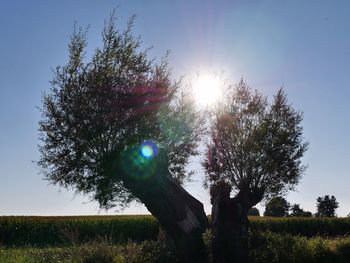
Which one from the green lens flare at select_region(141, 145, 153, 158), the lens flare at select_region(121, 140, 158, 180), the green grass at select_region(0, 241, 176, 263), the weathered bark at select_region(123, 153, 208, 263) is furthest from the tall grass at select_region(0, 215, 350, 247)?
the green lens flare at select_region(141, 145, 153, 158)

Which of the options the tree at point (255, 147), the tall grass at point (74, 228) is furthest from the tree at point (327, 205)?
the tree at point (255, 147)

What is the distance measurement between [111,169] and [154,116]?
2.40 meters

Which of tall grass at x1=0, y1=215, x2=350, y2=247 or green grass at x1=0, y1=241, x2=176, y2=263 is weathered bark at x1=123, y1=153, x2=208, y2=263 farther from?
tall grass at x1=0, y1=215, x2=350, y2=247

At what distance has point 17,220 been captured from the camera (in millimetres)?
36938

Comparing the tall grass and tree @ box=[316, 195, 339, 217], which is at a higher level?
tree @ box=[316, 195, 339, 217]

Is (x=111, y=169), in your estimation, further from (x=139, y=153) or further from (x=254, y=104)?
(x=254, y=104)

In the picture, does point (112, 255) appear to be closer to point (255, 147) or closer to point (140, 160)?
point (140, 160)

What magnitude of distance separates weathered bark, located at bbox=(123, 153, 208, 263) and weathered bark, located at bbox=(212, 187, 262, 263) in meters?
0.60

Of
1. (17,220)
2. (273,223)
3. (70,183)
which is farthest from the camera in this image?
(273,223)

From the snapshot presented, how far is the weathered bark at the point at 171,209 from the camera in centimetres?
1559

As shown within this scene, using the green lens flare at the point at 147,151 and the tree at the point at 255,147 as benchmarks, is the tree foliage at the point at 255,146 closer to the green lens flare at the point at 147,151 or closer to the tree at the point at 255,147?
the tree at the point at 255,147

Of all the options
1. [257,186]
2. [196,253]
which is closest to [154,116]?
[196,253]

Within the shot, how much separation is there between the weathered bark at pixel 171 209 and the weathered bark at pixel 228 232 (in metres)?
0.60

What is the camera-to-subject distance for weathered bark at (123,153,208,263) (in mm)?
15586
